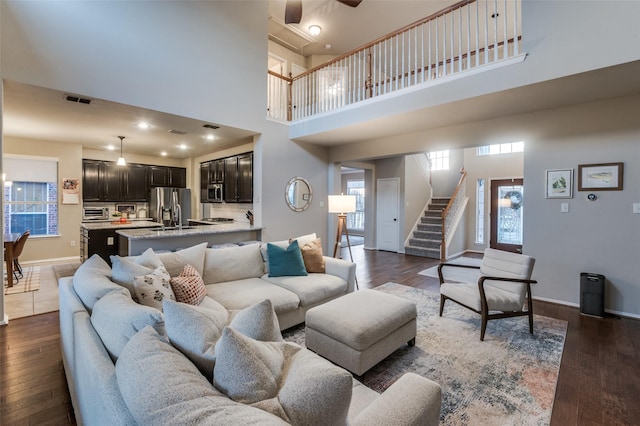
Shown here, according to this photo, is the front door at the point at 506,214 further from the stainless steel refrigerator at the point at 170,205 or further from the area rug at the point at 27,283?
the area rug at the point at 27,283

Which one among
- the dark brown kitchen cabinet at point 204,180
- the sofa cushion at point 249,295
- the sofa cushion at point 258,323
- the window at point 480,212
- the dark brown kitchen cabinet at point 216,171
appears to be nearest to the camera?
the sofa cushion at point 258,323

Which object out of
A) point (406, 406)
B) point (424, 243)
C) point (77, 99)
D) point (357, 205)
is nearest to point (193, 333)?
point (406, 406)

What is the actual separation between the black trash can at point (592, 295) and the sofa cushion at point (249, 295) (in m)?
3.52

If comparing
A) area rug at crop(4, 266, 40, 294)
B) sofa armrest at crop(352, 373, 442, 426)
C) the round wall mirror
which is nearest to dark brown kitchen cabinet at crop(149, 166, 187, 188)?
area rug at crop(4, 266, 40, 294)

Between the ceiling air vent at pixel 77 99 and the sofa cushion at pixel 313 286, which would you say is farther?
the ceiling air vent at pixel 77 99

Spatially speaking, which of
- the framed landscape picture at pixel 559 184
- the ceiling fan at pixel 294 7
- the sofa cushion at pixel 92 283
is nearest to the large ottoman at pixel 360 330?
the sofa cushion at pixel 92 283

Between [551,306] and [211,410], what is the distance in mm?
4608

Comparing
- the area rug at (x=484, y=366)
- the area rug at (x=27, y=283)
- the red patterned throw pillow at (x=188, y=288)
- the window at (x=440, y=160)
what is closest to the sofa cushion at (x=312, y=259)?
the area rug at (x=484, y=366)

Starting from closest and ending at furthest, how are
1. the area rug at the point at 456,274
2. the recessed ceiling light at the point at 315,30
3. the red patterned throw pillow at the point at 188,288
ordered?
the red patterned throw pillow at the point at 188,288 < the area rug at the point at 456,274 < the recessed ceiling light at the point at 315,30

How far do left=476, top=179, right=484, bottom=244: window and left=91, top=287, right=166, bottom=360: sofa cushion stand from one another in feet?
28.2

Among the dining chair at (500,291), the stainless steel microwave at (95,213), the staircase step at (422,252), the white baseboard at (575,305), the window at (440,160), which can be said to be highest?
the window at (440,160)

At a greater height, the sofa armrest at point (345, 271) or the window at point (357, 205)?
the window at point (357, 205)

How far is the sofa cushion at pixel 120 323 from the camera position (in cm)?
123

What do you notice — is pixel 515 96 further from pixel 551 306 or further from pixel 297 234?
pixel 297 234
